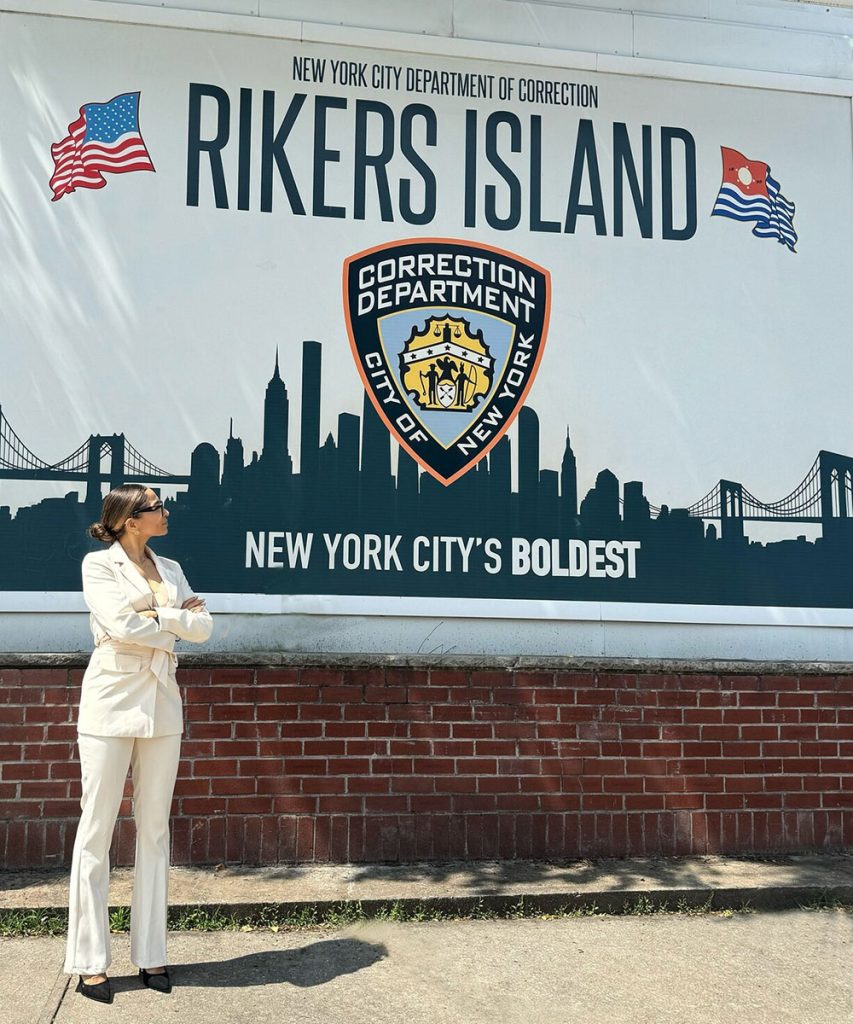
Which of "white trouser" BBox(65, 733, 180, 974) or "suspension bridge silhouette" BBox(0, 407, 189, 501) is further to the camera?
"suspension bridge silhouette" BBox(0, 407, 189, 501)

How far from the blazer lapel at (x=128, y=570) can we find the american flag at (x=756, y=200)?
4.45 m

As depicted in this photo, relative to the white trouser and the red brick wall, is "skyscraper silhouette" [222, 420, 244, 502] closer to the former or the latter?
the red brick wall

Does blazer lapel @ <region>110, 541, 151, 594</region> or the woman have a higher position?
blazer lapel @ <region>110, 541, 151, 594</region>

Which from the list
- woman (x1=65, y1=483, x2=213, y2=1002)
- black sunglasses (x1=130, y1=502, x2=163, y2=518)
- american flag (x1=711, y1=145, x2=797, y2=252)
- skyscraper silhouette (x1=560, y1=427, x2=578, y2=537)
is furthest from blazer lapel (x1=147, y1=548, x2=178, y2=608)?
american flag (x1=711, y1=145, x2=797, y2=252)

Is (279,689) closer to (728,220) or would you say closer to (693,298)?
(693,298)

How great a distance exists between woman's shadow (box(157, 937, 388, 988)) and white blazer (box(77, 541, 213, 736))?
110 cm

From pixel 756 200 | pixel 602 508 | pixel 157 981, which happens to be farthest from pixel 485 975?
pixel 756 200

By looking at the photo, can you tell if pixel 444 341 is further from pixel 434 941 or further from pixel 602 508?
pixel 434 941

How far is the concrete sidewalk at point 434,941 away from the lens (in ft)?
13.3

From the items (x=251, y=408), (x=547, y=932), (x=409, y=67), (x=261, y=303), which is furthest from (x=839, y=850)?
(x=409, y=67)

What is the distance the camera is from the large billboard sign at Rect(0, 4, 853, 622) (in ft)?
19.3

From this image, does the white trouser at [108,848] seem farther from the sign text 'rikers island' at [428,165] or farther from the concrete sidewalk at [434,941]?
the sign text 'rikers island' at [428,165]

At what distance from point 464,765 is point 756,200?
162 inches

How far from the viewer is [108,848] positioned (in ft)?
13.4
